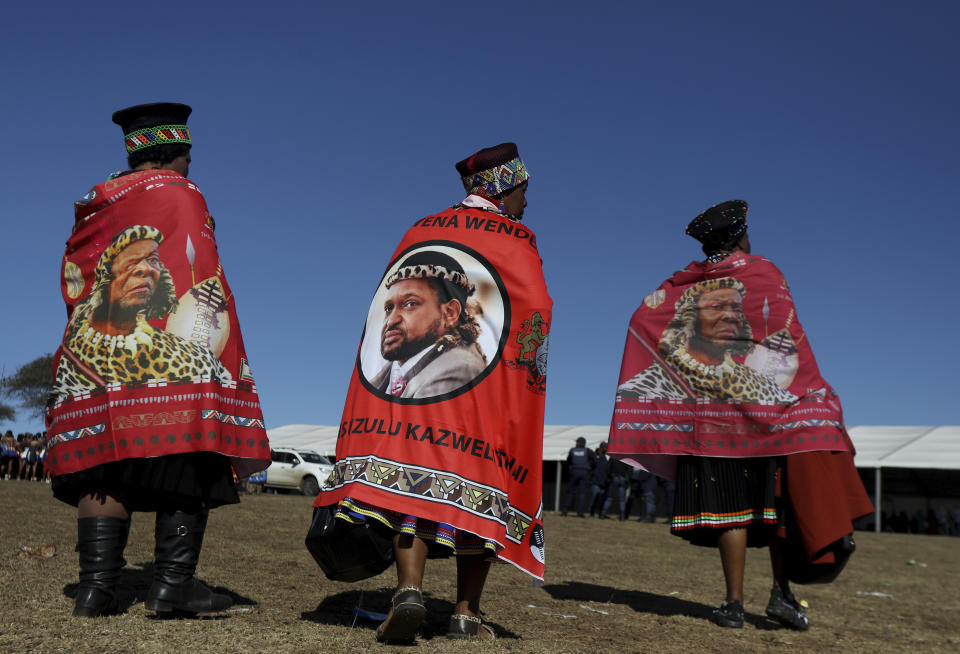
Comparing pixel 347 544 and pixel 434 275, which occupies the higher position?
pixel 434 275

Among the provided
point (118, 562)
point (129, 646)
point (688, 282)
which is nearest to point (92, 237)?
point (118, 562)

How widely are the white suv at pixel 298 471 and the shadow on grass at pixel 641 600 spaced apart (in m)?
21.6

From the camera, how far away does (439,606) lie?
414cm

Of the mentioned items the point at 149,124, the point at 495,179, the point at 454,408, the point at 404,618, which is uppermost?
the point at 149,124

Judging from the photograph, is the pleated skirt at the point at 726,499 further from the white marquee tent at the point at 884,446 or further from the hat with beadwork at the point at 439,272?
the white marquee tent at the point at 884,446

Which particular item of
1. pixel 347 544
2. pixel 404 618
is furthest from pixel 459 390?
pixel 404 618

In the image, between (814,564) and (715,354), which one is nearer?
(814,564)

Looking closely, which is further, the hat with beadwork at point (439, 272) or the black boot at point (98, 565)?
the hat with beadwork at point (439, 272)

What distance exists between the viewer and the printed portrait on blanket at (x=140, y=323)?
3260 millimetres

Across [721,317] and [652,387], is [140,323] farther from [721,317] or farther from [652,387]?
[721,317]

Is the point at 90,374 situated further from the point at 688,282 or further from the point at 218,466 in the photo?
the point at 688,282

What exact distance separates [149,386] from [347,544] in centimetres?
98

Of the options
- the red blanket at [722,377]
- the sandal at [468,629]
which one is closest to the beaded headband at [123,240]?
the sandal at [468,629]

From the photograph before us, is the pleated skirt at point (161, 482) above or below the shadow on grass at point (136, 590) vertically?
above
